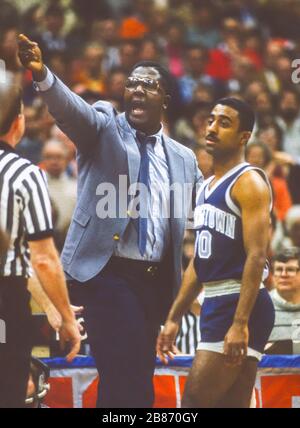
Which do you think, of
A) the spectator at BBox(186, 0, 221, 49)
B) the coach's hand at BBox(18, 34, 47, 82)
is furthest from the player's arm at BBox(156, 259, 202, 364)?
the spectator at BBox(186, 0, 221, 49)

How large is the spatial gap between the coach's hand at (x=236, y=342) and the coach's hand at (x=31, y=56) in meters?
1.36

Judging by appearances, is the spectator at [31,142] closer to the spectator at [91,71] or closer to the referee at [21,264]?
the spectator at [91,71]

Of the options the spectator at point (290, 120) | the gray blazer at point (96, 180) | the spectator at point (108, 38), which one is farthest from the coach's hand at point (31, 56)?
the spectator at point (108, 38)

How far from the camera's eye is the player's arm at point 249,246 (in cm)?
549

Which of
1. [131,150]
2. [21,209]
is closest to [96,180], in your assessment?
[131,150]

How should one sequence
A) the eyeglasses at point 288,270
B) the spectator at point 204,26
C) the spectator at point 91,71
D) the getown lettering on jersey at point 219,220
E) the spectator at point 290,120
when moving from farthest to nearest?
the spectator at point 204,26 < the spectator at point 91,71 < the spectator at point 290,120 < the eyeglasses at point 288,270 < the getown lettering on jersey at point 219,220

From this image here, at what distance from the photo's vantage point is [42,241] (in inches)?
206

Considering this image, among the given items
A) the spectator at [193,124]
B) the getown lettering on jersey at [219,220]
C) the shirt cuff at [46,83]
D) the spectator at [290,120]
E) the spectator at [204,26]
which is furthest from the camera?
the spectator at [204,26]

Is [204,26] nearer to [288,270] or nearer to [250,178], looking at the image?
[288,270]

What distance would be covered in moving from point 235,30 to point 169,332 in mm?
7347

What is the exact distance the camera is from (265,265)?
227 inches

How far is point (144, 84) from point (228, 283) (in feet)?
3.40

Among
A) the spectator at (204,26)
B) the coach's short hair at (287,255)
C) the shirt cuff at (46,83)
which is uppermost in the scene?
the spectator at (204,26)

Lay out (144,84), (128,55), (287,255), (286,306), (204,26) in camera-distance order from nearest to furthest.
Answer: (144,84)
(286,306)
(287,255)
(128,55)
(204,26)
